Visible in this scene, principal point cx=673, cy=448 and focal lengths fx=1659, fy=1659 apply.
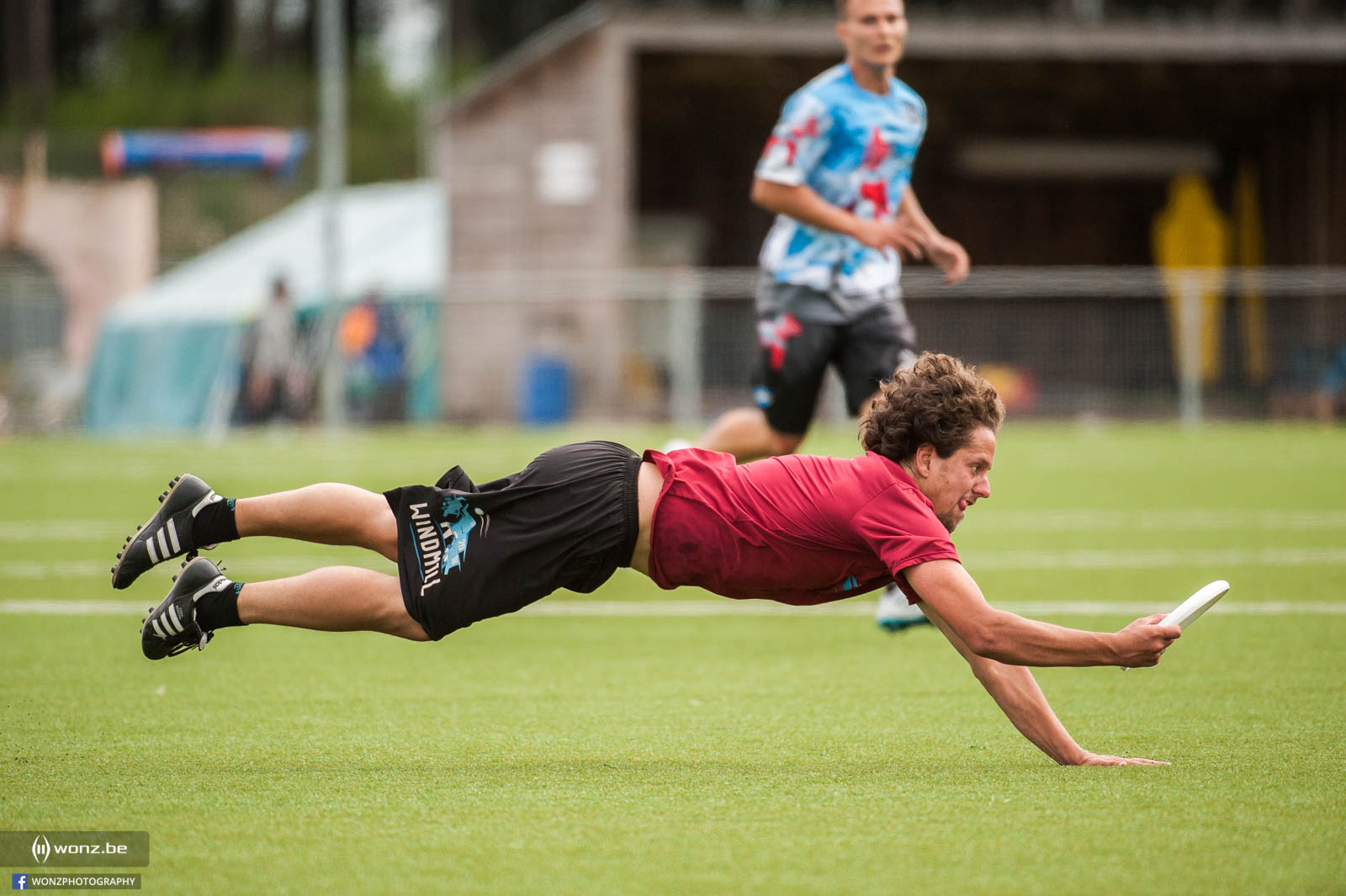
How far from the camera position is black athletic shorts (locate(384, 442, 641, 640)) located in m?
3.76

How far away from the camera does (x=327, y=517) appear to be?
3.89m

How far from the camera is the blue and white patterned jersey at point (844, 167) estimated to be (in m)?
6.21

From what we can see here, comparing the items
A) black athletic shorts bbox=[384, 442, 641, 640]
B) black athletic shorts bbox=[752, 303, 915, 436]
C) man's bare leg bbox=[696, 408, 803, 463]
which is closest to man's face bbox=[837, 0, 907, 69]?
black athletic shorts bbox=[752, 303, 915, 436]

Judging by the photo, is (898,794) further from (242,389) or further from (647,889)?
(242,389)

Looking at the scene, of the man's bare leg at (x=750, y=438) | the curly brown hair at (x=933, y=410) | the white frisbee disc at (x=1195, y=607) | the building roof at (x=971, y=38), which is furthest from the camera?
the building roof at (x=971, y=38)

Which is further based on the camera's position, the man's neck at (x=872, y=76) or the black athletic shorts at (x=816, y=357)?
the man's neck at (x=872, y=76)

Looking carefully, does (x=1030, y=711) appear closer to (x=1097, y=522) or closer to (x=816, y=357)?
(x=816, y=357)

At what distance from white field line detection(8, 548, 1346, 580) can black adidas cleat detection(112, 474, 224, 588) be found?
3419 mm

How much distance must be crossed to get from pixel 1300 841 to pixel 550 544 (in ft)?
5.54

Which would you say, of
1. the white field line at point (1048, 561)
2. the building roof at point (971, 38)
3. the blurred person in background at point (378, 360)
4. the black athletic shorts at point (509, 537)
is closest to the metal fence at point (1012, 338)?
the blurred person in background at point (378, 360)

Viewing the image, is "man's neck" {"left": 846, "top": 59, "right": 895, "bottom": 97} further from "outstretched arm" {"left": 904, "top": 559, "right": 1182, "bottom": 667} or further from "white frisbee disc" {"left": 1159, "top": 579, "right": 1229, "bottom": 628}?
"white frisbee disc" {"left": 1159, "top": 579, "right": 1229, "bottom": 628}

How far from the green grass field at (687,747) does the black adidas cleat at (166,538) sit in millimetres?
429

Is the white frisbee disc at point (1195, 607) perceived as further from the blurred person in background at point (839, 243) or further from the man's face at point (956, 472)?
the blurred person in background at point (839, 243)

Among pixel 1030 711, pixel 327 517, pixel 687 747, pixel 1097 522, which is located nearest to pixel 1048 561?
pixel 1097 522
